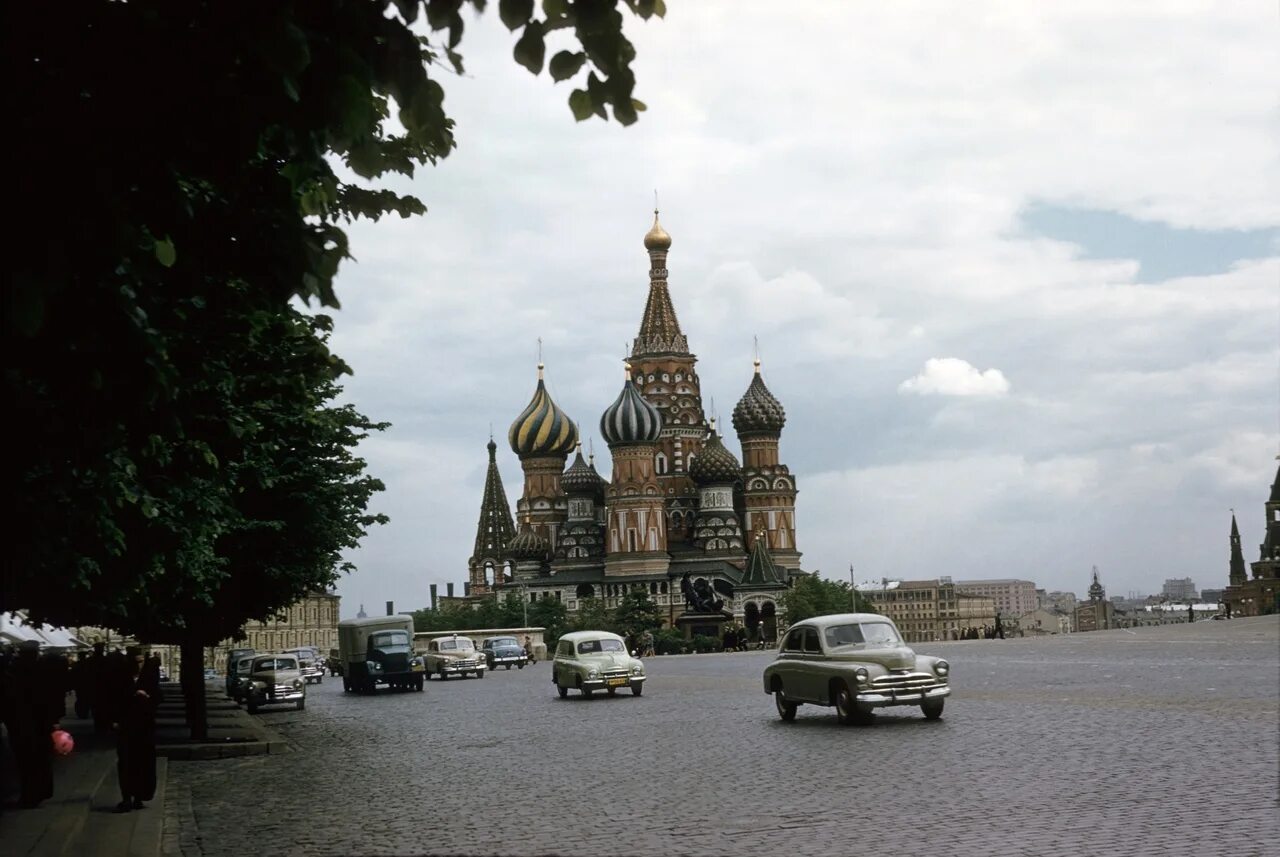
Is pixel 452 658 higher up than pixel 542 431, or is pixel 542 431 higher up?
pixel 542 431

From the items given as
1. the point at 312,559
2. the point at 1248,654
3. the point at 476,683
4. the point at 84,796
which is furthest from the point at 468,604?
the point at 84,796

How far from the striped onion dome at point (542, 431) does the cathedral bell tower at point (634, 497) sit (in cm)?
1376

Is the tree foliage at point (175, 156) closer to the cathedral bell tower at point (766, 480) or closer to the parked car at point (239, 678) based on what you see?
the parked car at point (239, 678)

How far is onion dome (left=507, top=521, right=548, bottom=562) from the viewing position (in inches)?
5650

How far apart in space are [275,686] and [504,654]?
35062 millimetres

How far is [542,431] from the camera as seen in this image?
489 ft

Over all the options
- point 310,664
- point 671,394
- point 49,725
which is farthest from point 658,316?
point 49,725

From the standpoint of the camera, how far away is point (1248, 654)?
43.9 m

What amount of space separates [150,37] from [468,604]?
163395 millimetres

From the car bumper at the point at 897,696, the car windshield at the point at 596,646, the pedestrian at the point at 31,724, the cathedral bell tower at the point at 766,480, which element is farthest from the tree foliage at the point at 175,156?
the cathedral bell tower at the point at 766,480

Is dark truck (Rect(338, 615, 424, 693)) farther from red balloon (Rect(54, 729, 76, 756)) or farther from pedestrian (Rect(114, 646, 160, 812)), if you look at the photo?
red balloon (Rect(54, 729, 76, 756))

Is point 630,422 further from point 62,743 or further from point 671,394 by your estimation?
point 62,743

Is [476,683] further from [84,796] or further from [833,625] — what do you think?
[84,796]

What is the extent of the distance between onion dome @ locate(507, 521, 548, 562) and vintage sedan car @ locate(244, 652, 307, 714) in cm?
10325
